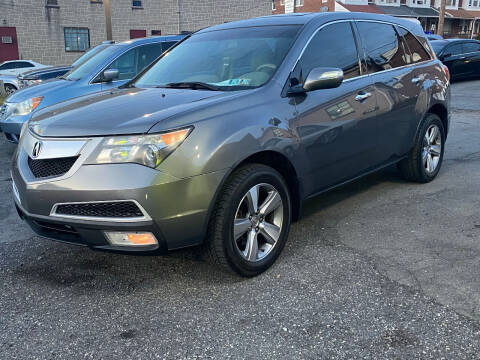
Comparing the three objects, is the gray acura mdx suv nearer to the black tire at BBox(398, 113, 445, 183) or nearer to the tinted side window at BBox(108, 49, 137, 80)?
the black tire at BBox(398, 113, 445, 183)

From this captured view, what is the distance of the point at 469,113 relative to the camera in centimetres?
1030

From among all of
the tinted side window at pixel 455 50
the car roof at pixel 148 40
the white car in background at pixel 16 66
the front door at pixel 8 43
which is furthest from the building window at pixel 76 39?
the car roof at pixel 148 40

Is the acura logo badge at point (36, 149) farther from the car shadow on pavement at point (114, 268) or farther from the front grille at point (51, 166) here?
the car shadow on pavement at point (114, 268)

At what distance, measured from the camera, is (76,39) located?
31078mm

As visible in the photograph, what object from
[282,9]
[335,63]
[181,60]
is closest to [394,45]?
[335,63]

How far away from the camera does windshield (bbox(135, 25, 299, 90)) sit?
12.1ft

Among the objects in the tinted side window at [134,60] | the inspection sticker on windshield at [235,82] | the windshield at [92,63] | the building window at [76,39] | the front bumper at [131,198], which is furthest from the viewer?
the building window at [76,39]

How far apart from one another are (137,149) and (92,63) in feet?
17.0

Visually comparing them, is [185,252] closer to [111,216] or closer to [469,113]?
[111,216]

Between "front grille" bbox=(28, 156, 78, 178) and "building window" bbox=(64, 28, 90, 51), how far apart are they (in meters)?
30.4

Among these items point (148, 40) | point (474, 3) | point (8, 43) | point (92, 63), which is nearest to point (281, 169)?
point (92, 63)

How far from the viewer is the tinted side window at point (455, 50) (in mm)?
16266

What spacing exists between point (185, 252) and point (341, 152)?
1493mm

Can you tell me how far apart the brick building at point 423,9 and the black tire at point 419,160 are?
3484cm
